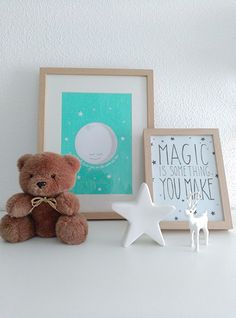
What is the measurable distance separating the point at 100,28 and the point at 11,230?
716 millimetres

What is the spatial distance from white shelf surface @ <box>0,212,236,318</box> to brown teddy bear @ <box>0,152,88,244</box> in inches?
1.2

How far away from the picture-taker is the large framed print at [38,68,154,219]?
828 millimetres

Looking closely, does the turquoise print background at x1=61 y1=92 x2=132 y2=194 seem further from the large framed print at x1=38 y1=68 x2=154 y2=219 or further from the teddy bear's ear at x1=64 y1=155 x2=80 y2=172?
the teddy bear's ear at x1=64 y1=155 x2=80 y2=172

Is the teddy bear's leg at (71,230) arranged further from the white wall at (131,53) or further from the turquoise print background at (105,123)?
the white wall at (131,53)

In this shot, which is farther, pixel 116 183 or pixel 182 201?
pixel 116 183

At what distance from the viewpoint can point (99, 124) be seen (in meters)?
0.85

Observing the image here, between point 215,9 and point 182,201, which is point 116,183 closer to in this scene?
point 182,201

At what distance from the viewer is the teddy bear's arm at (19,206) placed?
0.62 meters

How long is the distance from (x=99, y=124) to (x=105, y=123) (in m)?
0.02

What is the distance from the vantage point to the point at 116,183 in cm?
83

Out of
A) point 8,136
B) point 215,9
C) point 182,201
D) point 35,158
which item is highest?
point 215,9

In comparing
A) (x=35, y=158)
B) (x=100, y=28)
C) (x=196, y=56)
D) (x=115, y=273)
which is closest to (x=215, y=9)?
(x=196, y=56)

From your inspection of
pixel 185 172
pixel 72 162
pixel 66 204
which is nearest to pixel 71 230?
pixel 66 204

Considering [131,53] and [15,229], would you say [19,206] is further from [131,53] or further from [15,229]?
[131,53]
